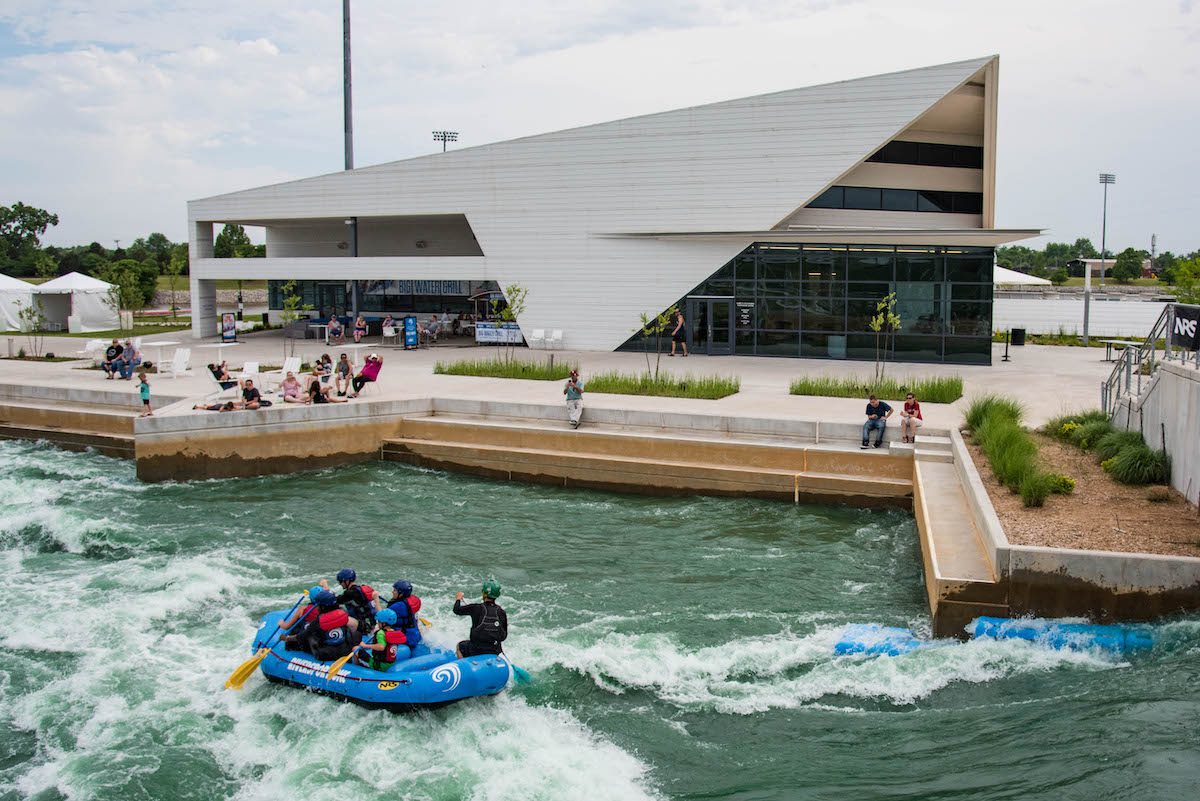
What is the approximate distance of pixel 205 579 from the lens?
15633 millimetres

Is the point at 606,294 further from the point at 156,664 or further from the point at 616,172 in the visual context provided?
the point at 156,664

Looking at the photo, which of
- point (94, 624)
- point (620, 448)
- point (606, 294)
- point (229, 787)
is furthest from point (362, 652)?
point (606, 294)

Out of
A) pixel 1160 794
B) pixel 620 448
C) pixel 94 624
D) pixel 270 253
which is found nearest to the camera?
pixel 1160 794

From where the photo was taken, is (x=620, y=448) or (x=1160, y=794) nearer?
(x=1160, y=794)

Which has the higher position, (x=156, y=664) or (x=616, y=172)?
(x=616, y=172)

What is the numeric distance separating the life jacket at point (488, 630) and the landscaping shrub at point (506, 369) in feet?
56.3

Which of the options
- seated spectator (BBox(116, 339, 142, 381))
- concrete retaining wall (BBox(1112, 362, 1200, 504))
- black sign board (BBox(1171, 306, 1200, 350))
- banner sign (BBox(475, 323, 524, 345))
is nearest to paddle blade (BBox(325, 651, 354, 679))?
concrete retaining wall (BBox(1112, 362, 1200, 504))

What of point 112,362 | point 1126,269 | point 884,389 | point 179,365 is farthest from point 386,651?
point 1126,269

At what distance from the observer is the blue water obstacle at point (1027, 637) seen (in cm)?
1238

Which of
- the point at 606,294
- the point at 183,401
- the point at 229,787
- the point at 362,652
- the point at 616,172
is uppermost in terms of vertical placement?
the point at 616,172

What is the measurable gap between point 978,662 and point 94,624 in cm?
1135

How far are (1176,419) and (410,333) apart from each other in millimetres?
26901

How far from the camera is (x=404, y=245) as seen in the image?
4553cm

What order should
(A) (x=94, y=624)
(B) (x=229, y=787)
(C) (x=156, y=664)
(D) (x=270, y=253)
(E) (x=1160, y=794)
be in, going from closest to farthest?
(E) (x=1160, y=794), (B) (x=229, y=787), (C) (x=156, y=664), (A) (x=94, y=624), (D) (x=270, y=253)
